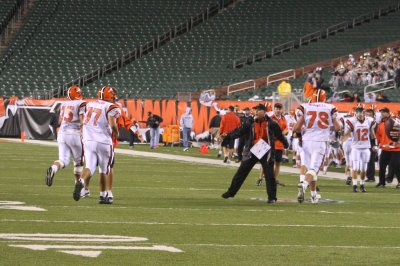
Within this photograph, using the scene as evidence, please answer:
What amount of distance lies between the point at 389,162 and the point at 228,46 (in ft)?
101

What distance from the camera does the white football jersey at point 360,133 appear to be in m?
23.8

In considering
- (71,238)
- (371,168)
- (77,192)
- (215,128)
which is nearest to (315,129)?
(77,192)

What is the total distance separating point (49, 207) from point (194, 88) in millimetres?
34904

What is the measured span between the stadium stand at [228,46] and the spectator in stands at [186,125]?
7927 mm

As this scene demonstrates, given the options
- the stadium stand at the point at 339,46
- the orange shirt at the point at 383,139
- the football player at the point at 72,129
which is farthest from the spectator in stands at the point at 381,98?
the football player at the point at 72,129

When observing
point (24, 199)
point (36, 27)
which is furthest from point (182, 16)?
point (24, 199)

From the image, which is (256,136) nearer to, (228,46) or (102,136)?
(102,136)

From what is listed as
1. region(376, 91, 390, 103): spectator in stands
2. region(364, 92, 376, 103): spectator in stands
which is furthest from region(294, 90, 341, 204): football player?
region(364, 92, 376, 103): spectator in stands

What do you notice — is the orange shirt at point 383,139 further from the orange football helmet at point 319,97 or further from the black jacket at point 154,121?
the black jacket at point 154,121

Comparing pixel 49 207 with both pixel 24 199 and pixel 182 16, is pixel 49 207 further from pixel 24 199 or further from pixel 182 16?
pixel 182 16

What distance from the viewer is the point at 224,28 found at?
56.9 m

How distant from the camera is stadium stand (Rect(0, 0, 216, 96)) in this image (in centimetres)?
5594

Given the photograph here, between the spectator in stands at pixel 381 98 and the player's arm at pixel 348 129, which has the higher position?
the spectator in stands at pixel 381 98

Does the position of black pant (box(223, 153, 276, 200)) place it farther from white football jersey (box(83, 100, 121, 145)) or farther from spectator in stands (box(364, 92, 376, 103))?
spectator in stands (box(364, 92, 376, 103))
